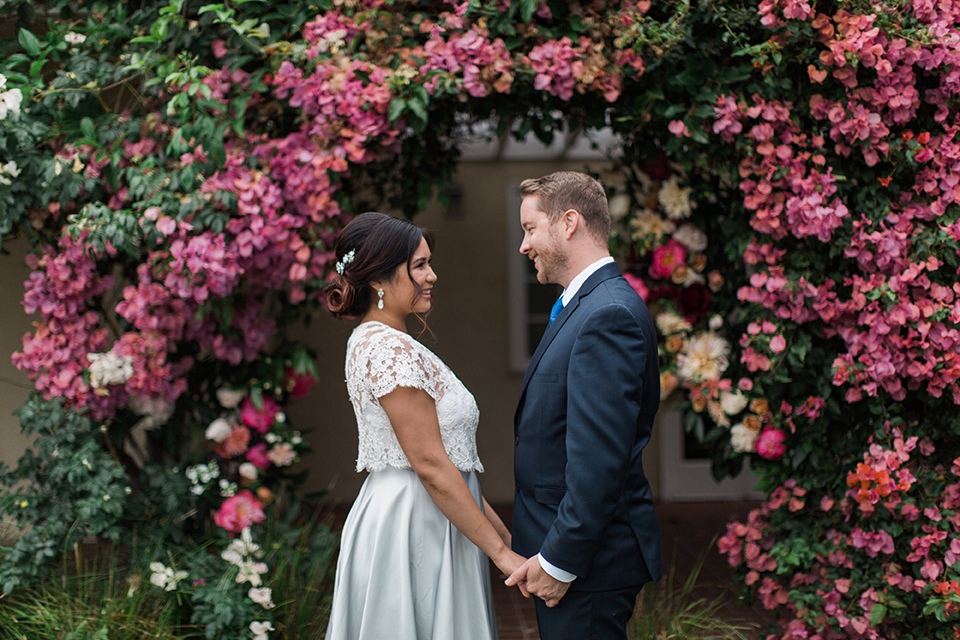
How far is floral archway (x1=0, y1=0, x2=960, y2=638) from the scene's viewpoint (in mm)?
2502

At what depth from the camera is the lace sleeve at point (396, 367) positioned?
5.63 feet

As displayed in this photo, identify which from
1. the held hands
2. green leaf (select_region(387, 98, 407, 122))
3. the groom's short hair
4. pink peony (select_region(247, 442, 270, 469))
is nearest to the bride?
the held hands

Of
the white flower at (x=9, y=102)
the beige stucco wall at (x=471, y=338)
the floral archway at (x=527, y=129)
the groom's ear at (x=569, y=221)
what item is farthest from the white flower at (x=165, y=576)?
the beige stucco wall at (x=471, y=338)

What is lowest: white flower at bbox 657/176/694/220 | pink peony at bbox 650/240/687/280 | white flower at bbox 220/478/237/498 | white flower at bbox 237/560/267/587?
white flower at bbox 237/560/267/587

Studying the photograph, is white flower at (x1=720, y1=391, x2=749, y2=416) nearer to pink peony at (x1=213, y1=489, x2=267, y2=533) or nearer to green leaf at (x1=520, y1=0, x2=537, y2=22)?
green leaf at (x1=520, y1=0, x2=537, y2=22)

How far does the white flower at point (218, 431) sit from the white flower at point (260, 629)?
2.42 ft

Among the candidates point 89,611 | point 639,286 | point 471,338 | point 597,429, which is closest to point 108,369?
point 89,611

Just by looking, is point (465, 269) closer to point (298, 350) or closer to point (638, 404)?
point (298, 350)

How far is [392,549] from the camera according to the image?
73.5 inches

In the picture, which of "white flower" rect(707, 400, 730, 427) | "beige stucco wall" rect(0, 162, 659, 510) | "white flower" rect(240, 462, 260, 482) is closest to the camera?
"white flower" rect(707, 400, 730, 427)

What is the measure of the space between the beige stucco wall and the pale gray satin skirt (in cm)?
411

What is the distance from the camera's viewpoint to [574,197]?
1745 millimetres

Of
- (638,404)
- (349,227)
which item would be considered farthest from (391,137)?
(638,404)

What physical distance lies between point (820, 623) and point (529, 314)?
153 inches
